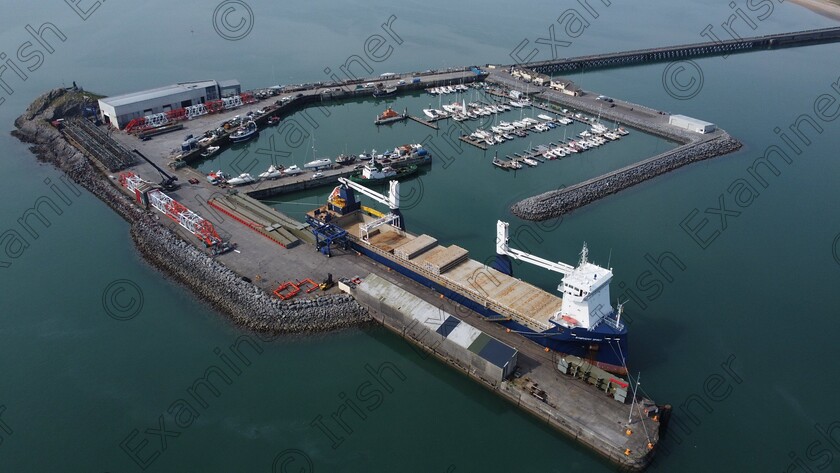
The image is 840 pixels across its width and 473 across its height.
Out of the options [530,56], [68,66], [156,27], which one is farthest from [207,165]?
[156,27]

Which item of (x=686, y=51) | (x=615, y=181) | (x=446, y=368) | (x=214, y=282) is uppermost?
(x=686, y=51)

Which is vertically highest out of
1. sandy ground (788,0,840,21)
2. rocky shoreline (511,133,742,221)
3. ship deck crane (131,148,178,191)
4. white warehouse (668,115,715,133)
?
sandy ground (788,0,840,21)

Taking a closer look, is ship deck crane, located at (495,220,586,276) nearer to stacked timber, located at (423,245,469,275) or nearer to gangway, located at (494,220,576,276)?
gangway, located at (494,220,576,276)

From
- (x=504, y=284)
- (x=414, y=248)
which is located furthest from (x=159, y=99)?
(x=504, y=284)

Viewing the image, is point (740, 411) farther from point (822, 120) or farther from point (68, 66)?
point (68, 66)

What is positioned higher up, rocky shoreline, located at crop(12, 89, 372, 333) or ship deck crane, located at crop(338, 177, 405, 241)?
ship deck crane, located at crop(338, 177, 405, 241)

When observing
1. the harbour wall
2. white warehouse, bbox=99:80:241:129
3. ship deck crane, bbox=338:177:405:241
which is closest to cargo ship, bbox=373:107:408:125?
white warehouse, bbox=99:80:241:129

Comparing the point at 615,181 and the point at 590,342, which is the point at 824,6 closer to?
the point at 615,181
